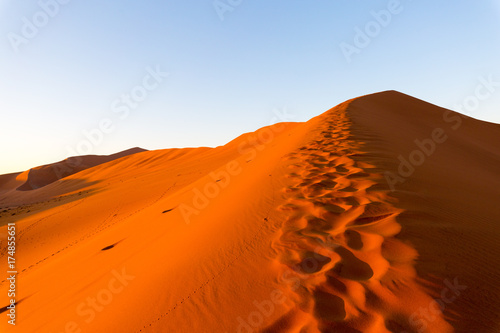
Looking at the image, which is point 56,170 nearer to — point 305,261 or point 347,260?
point 305,261

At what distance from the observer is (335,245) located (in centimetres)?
A: 249

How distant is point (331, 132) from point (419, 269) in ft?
18.5

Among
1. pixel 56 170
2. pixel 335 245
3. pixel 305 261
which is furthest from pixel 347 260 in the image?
pixel 56 170

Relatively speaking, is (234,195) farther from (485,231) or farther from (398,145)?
(398,145)

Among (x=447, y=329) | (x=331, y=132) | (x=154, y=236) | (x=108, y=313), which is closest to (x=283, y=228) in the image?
(x=447, y=329)

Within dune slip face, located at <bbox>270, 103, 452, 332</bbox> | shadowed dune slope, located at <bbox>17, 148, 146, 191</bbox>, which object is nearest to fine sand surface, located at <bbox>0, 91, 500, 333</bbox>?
dune slip face, located at <bbox>270, 103, 452, 332</bbox>

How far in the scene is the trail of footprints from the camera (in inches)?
71.4

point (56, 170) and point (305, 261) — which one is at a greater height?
point (56, 170)

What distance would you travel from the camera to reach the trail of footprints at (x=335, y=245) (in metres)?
1.81

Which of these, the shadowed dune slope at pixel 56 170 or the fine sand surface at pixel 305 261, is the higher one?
the shadowed dune slope at pixel 56 170

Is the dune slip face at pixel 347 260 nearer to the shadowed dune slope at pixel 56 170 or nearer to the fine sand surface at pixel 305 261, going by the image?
the fine sand surface at pixel 305 261

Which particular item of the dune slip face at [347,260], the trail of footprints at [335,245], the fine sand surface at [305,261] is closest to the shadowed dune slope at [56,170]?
the fine sand surface at [305,261]

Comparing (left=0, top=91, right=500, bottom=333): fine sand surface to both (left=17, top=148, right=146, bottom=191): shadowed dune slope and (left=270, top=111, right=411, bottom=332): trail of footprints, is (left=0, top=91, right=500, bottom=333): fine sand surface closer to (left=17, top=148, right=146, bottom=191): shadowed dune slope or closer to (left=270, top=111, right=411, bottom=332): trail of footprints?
(left=270, top=111, right=411, bottom=332): trail of footprints

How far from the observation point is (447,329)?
1615 mm
